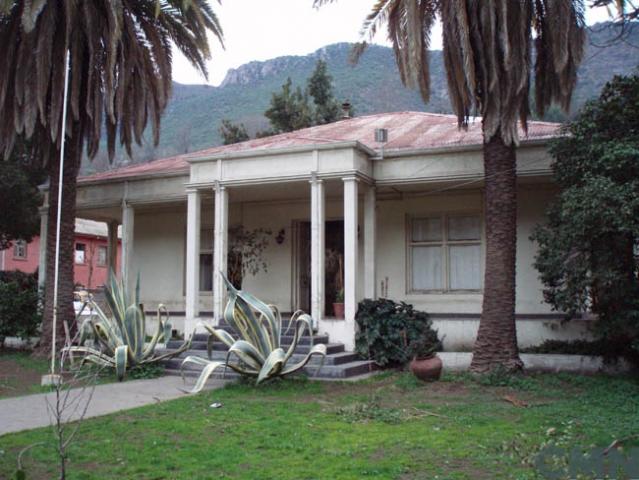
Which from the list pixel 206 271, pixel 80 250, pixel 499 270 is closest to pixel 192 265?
pixel 206 271

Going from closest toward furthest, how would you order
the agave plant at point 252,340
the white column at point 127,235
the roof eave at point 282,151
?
the agave plant at point 252,340 → the roof eave at point 282,151 → the white column at point 127,235

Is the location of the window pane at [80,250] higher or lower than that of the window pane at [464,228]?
higher

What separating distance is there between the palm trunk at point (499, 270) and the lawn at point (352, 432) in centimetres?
58

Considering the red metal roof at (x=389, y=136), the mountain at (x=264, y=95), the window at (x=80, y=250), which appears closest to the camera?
the red metal roof at (x=389, y=136)

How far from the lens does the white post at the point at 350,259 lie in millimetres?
12695

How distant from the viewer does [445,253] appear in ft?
48.2

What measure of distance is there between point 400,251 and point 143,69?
6696 millimetres

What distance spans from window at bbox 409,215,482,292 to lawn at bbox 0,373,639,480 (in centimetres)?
446

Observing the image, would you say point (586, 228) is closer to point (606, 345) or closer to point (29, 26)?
point (606, 345)

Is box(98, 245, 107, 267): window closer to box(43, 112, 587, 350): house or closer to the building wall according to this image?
box(43, 112, 587, 350): house

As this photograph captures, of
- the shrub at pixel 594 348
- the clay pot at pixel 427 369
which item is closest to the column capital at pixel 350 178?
the clay pot at pixel 427 369

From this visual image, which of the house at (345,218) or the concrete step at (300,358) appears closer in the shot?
the concrete step at (300,358)

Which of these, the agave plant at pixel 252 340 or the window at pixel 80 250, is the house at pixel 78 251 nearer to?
the window at pixel 80 250

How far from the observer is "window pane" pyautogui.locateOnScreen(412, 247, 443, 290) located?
582 inches
